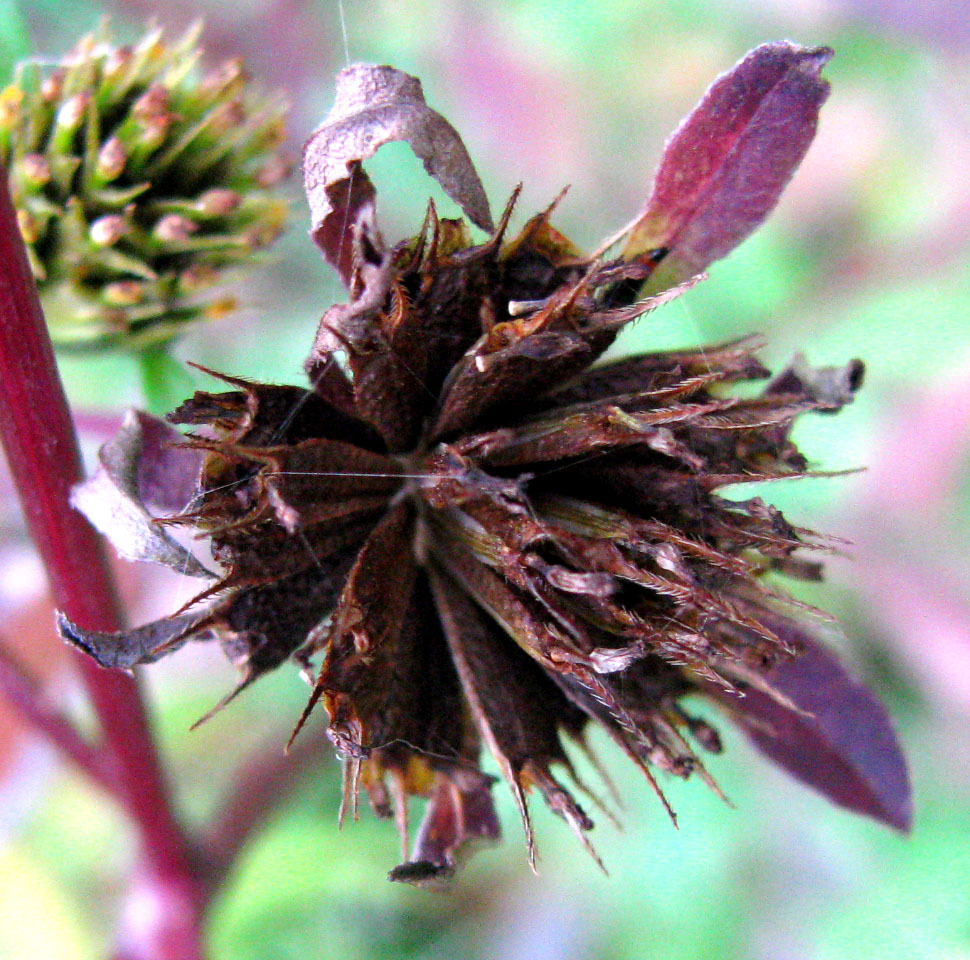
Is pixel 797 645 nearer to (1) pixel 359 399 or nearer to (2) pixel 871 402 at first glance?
(1) pixel 359 399

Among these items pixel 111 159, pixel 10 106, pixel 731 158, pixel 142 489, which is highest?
pixel 10 106

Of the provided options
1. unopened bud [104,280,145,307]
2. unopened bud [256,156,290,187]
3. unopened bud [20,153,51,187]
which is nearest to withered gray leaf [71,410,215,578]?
unopened bud [104,280,145,307]

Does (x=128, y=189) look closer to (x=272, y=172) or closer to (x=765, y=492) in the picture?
(x=272, y=172)

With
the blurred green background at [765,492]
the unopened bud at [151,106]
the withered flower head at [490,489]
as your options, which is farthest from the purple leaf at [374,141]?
the blurred green background at [765,492]

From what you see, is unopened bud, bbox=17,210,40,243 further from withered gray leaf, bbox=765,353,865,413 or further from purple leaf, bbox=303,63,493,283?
withered gray leaf, bbox=765,353,865,413

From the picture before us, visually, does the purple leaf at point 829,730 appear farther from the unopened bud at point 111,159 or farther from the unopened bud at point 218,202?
the unopened bud at point 111,159

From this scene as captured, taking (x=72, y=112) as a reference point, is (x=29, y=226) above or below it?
below

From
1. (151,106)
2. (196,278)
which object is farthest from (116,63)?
(196,278)
